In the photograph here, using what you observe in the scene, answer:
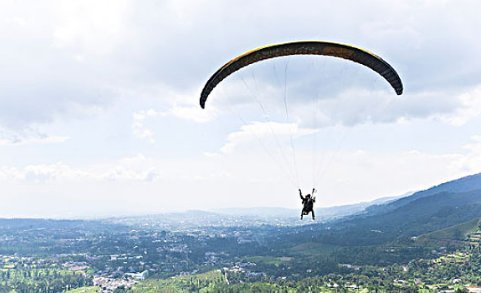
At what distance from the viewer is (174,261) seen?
193 metres

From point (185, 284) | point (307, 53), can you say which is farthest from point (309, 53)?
point (185, 284)

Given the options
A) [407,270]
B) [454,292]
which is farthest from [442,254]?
[454,292]

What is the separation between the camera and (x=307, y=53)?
1805cm

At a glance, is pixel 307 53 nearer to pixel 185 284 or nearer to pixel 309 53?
pixel 309 53

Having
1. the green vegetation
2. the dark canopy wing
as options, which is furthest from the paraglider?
the green vegetation

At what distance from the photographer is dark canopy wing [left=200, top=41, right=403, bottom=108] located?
1748 cm

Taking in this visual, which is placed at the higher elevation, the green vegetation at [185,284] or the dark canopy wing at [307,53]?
the dark canopy wing at [307,53]

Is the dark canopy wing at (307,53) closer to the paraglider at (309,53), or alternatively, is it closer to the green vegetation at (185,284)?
the paraglider at (309,53)

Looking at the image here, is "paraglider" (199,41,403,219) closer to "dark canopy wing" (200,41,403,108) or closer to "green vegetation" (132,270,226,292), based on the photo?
"dark canopy wing" (200,41,403,108)

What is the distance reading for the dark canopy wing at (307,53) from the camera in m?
17.5

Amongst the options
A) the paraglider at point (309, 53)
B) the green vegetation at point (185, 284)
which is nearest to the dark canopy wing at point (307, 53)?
the paraglider at point (309, 53)

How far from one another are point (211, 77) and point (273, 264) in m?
158

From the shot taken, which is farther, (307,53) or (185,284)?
(185,284)

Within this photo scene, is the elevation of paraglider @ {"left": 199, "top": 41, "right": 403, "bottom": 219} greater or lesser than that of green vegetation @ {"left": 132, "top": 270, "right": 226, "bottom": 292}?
greater
